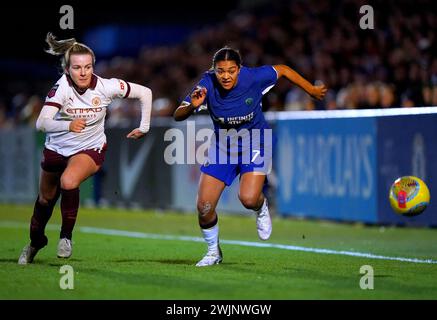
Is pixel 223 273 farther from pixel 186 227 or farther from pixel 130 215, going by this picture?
pixel 130 215

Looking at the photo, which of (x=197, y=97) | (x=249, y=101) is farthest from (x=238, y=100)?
(x=197, y=97)

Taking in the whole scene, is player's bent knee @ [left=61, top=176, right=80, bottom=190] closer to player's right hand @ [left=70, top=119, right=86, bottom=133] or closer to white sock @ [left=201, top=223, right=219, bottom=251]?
player's right hand @ [left=70, top=119, right=86, bottom=133]

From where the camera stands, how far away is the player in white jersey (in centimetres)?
996

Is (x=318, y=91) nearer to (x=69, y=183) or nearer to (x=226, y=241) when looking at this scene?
(x=69, y=183)

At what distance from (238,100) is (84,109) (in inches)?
60.5

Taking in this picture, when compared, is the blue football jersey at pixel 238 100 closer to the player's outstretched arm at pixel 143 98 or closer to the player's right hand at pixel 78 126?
the player's outstretched arm at pixel 143 98

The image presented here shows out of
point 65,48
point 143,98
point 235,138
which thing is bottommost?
point 235,138

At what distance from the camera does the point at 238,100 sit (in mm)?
10125

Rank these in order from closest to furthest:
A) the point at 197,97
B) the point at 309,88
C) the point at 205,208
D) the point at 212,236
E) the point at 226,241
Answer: the point at 197,97, the point at 205,208, the point at 212,236, the point at 309,88, the point at 226,241

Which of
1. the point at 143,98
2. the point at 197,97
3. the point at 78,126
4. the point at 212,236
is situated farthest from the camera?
the point at 143,98

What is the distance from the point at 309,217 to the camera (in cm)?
1698

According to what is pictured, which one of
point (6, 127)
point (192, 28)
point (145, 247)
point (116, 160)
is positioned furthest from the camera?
point (192, 28)

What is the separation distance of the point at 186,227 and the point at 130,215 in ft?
10.9
